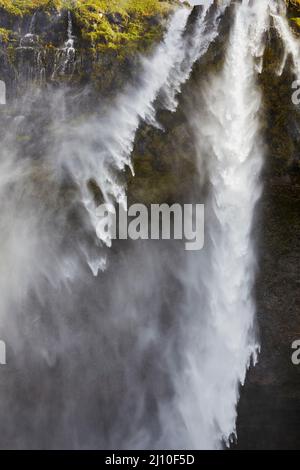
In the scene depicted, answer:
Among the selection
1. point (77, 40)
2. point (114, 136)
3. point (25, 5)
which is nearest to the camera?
point (114, 136)

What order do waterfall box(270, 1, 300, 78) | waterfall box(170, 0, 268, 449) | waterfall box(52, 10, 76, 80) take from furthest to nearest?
waterfall box(52, 10, 76, 80)
waterfall box(170, 0, 268, 449)
waterfall box(270, 1, 300, 78)

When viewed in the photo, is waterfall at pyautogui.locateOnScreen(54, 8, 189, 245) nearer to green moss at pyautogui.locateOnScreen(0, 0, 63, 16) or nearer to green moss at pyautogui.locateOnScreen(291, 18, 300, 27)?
green moss at pyautogui.locateOnScreen(291, 18, 300, 27)

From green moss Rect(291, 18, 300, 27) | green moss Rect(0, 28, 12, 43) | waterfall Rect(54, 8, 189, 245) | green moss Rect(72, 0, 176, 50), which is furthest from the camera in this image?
green moss Rect(0, 28, 12, 43)

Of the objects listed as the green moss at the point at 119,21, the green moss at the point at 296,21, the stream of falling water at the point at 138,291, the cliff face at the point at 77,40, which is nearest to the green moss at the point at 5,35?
the cliff face at the point at 77,40

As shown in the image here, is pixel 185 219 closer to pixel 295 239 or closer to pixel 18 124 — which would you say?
pixel 295 239

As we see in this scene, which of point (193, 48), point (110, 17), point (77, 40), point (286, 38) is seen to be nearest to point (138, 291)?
point (193, 48)

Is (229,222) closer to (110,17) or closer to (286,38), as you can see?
→ (286,38)

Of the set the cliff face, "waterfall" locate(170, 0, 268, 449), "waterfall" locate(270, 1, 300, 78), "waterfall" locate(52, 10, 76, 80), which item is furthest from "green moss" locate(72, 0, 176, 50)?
"waterfall" locate(270, 1, 300, 78)

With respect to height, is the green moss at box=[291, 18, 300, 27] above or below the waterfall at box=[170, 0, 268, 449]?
above

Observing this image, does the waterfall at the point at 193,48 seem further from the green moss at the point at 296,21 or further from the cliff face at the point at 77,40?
the green moss at the point at 296,21

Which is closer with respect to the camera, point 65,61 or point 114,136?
point 114,136

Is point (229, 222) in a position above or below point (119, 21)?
below

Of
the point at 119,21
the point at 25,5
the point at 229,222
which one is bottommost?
the point at 229,222
